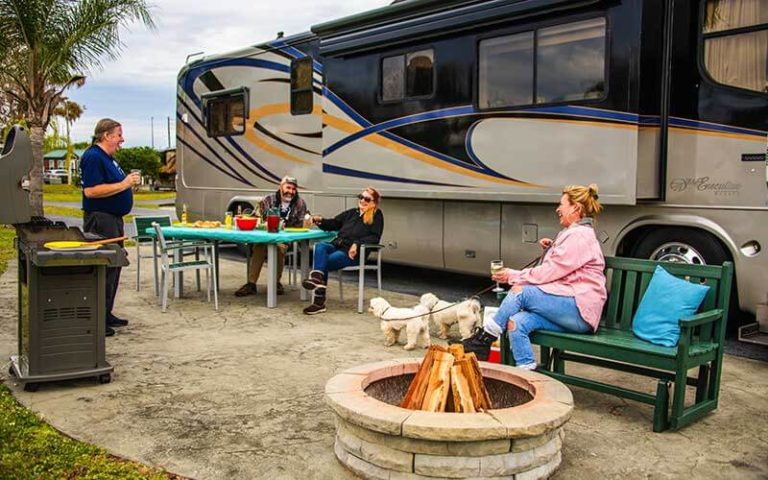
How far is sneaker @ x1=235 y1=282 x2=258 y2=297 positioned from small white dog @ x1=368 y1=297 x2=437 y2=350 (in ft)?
8.34

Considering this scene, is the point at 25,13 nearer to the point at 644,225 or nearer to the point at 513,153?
the point at 513,153

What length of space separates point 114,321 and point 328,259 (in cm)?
199

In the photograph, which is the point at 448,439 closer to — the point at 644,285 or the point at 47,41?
the point at 644,285

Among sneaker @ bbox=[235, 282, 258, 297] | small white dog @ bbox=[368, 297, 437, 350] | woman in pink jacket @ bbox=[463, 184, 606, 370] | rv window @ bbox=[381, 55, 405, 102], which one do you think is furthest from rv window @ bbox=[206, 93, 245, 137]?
woman in pink jacket @ bbox=[463, 184, 606, 370]

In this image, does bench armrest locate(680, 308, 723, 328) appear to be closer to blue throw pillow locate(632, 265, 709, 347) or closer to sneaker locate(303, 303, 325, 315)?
blue throw pillow locate(632, 265, 709, 347)

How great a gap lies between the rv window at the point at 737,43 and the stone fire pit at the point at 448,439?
3.54 meters

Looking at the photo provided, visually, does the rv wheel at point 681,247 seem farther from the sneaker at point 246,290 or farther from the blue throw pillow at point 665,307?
the sneaker at point 246,290

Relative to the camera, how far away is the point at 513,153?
678 cm

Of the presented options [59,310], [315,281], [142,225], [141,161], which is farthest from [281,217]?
[141,161]

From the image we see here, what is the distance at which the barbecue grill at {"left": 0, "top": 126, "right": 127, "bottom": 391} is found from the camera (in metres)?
4.34

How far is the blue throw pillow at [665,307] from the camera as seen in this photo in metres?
3.96

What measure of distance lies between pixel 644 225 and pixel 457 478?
154 inches

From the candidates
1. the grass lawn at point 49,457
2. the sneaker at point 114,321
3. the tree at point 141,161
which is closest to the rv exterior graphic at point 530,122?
the sneaker at point 114,321

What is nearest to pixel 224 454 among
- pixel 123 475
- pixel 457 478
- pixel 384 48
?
pixel 123 475
